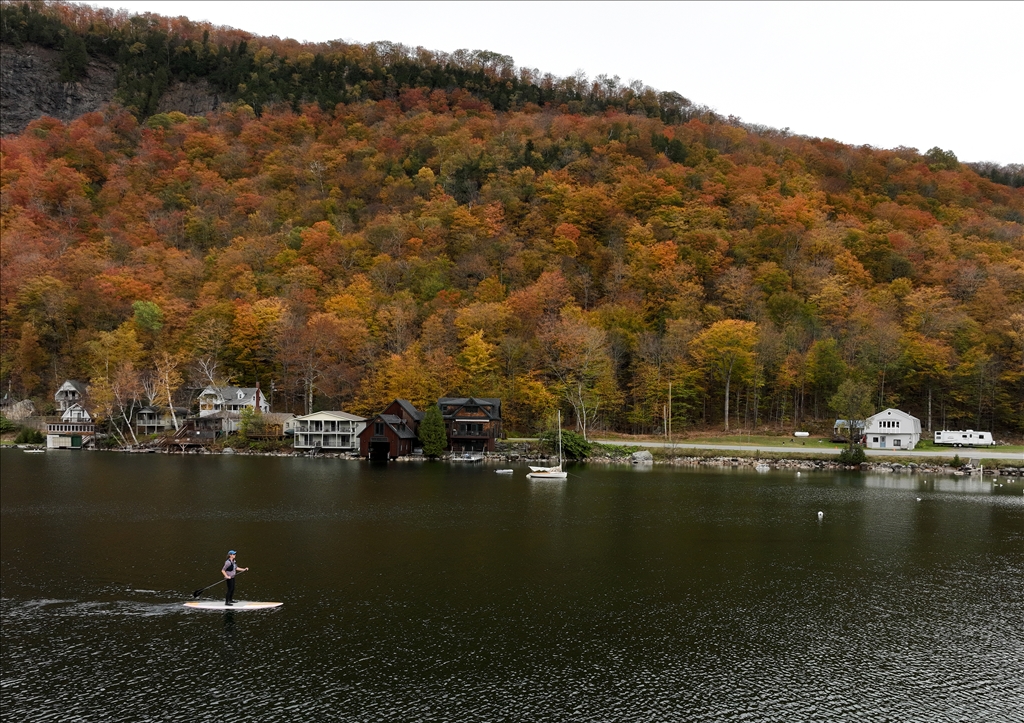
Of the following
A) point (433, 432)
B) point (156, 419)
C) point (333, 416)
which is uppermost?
point (333, 416)

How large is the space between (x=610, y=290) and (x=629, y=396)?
20.6 meters

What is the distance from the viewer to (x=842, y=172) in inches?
5591

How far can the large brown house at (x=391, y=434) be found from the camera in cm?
7769

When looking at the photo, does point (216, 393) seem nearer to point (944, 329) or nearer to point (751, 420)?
point (751, 420)

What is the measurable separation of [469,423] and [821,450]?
127 feet

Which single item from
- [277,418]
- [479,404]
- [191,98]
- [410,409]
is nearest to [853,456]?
[479,404]

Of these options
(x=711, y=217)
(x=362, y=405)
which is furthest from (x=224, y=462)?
(x=711, y=217)

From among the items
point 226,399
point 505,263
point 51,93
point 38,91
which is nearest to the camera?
point 226,399

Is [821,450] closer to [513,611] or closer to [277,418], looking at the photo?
[513,611]

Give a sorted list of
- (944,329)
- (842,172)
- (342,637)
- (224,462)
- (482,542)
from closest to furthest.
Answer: (342,637), (482,542), (224,462), (944,329), (842,172)

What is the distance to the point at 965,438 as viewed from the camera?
7731cm

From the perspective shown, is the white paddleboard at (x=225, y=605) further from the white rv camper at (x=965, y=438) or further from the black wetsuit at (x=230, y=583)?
the white rv camper at (x=965, y=438)

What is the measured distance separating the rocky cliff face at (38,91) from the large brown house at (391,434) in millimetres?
150052

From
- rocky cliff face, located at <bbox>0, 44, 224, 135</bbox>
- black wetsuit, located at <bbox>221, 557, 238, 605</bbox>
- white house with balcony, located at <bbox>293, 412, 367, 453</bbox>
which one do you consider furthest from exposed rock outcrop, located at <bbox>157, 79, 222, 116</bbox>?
black wetsuit, located at <bbox>221, 557, 238, 605</bbox>
